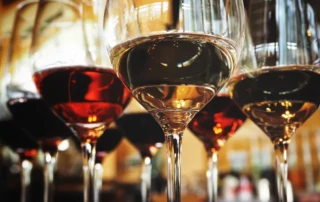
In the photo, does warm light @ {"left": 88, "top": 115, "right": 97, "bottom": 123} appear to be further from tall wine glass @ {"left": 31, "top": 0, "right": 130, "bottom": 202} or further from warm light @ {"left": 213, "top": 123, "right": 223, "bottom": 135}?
warm light @ {"left": 213, "top": 123, "right": 223, "bottom": 135}

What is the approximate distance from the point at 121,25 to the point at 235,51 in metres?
0.10

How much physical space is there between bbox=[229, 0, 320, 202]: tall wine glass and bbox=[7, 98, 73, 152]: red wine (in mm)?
267

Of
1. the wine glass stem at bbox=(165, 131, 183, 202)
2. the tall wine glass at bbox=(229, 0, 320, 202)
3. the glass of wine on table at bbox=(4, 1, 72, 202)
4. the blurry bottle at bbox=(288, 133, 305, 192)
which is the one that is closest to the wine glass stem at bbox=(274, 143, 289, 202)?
the tall wine glass at bbox=(229, 0, 320, 202)

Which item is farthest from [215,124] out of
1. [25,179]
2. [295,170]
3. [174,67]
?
[295,170]

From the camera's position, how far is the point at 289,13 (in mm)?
468

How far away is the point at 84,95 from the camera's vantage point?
1.57 ft

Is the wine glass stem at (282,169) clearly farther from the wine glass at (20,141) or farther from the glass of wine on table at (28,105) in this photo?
the wine glass at (20,141)

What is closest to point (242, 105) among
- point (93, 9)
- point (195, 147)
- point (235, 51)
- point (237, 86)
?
point (237, 86)

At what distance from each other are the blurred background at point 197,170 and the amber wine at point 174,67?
0.15m

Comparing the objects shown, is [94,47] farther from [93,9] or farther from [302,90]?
[302,90]

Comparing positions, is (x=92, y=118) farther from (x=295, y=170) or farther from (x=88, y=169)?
(x=295, y=170)

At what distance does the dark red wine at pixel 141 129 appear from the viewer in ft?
2.09

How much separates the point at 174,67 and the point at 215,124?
0.22m

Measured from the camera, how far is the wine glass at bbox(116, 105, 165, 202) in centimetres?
64
